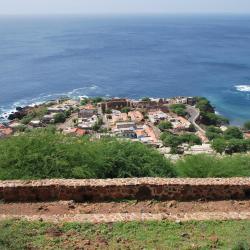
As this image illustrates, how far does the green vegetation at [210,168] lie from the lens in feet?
54.1

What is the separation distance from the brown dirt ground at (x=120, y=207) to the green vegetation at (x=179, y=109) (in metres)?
55.6

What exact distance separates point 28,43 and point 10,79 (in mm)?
64639

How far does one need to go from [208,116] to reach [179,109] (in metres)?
4.56

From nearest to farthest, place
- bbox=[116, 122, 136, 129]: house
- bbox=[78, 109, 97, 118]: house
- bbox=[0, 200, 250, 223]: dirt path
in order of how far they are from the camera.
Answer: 1. bbox=[0, 200, 250, 223]: dirt path
2. bbox=[116, 122, 136, 129]: house
3. bbox=[78, 109, 97, 118]: house

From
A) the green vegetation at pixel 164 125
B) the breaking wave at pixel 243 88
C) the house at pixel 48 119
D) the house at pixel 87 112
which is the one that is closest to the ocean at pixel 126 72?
the breaking wave at pixel 243 88

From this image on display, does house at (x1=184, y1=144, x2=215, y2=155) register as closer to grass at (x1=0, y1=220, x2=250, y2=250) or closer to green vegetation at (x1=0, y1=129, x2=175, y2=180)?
green vegetation at (x1=0, y1=129, x2=175, y2=180)

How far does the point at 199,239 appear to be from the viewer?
30.1 feet

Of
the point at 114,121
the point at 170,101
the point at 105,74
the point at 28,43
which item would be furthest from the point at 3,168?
the point at 28,43

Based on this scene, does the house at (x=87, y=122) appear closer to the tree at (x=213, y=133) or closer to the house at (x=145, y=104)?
the house at (x=145, y=104)

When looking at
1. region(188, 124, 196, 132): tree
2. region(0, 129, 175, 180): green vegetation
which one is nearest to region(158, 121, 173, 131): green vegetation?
region(188, 124, 196, 132): tree

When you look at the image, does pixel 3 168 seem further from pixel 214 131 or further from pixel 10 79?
pixel 10 79

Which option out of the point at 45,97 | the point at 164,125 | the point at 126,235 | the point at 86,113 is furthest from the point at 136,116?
the point at 126,235

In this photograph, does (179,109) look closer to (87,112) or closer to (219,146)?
(87,112)

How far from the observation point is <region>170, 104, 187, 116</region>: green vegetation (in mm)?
67000
